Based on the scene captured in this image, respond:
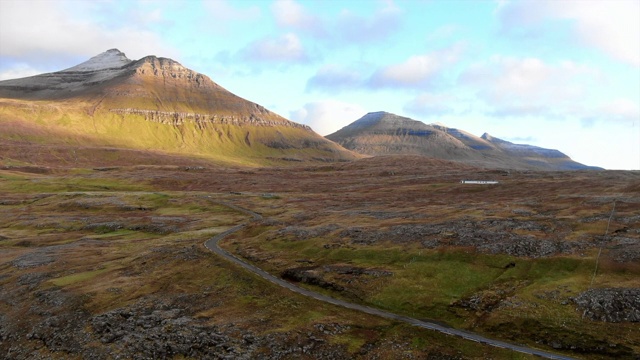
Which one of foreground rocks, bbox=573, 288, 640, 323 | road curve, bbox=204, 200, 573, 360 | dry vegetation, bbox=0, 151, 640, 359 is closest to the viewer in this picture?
road curve, bbox=204, 200, 573, 360

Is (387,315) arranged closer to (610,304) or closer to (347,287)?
(347,287)

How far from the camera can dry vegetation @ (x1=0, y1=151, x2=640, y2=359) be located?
5222cm

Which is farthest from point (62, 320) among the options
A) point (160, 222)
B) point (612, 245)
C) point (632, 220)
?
point (632, 220)

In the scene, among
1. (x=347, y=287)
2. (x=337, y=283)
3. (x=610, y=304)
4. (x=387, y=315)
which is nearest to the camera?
(x=610, y=304)

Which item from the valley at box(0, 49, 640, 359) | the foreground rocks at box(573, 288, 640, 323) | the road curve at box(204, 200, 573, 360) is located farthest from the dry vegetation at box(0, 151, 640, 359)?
A: the road curve at box(204, 200, 573, 360)

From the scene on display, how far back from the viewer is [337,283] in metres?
69.2

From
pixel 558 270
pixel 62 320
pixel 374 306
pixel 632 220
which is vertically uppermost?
pixel 632 220

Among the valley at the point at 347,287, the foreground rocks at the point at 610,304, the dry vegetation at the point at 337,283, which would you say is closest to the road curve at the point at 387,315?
the valley at the point at 347,287

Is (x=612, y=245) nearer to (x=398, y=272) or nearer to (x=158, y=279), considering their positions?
(x=398, y=272)

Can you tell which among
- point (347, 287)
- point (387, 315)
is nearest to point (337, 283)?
point (347, 287)

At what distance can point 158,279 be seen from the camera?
77.0 m

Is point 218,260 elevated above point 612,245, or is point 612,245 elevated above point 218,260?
point 612,245

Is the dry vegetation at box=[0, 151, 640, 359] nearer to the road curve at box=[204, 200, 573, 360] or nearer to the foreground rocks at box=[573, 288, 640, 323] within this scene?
the foreground rocks at box=[573, 288, 640, 323]

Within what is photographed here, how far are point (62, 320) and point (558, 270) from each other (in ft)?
239
